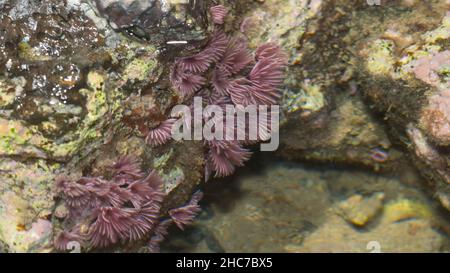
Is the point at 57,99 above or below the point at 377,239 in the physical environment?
above

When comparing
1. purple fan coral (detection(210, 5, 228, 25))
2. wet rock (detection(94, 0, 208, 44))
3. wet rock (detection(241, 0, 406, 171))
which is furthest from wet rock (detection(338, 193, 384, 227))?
wet rock (detection(94, 0, 208, 44))

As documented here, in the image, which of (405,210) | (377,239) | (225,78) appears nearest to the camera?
(225,78)

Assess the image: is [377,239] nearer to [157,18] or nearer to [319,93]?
[319,93]

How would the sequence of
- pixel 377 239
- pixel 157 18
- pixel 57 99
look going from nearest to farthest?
pixel 57 99, pixel 157 18, pixel 377 239

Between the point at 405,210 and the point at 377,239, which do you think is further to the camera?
the point at 405,210

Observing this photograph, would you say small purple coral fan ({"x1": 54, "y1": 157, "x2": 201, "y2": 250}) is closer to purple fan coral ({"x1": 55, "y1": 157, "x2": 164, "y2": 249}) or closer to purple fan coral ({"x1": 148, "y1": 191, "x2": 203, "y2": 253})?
purple fan coral ({"x1": 55, "y1": 157, "x2": 164, "y2": 249})

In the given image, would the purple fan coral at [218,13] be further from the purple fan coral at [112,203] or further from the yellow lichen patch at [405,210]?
the yellow lichen patch at [405,210]

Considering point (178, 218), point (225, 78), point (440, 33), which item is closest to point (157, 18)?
point (225, 78)
